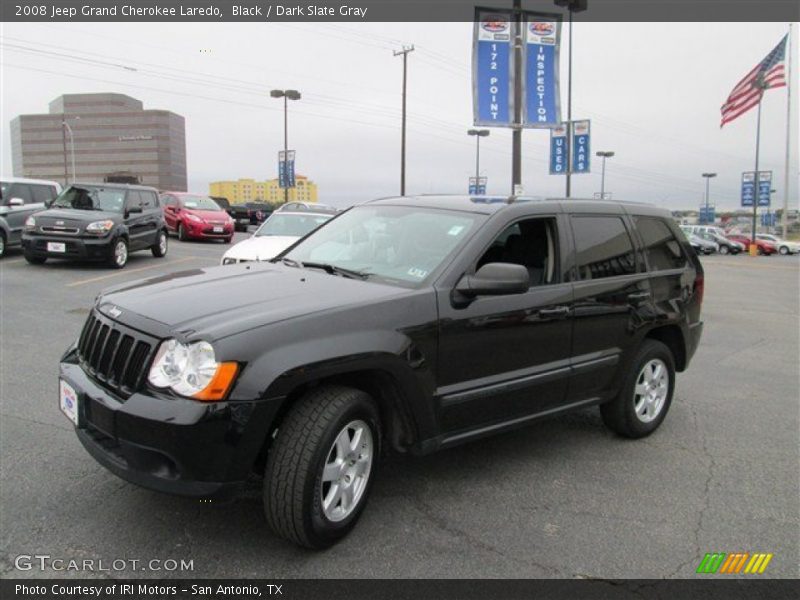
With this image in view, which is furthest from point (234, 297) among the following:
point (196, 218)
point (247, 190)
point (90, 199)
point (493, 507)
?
point (247, 190)

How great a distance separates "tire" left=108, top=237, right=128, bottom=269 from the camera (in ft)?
41.4

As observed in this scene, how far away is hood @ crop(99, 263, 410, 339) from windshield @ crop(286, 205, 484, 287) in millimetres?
232

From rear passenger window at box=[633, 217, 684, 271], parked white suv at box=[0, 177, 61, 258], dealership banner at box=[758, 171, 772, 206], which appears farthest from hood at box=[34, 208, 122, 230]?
dealership banner at box=[758, 171, 772, 206]

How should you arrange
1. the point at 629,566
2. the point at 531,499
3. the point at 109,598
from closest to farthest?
1. the point at 109,598
2. the point at 629,566
3. the point at 531,499

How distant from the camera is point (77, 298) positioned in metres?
9.64

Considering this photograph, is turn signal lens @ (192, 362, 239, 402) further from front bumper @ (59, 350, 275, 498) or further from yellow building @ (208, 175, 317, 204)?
yellow building @ (208, 175, 317, 204)

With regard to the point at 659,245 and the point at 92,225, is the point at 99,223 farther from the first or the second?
the point at 659,245

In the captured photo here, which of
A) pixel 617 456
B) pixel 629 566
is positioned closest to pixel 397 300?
pixel 629 566

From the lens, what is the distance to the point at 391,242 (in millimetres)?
3920

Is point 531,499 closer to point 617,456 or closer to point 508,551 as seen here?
point 508,551

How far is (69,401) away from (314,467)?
1.40 m

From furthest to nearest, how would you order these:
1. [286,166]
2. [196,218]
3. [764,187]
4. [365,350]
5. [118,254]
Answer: [764,187], [286,166], [196,218], [118,254], [365,350]

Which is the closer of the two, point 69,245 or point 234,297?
point 234,297

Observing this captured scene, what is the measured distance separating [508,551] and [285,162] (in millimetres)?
39559
